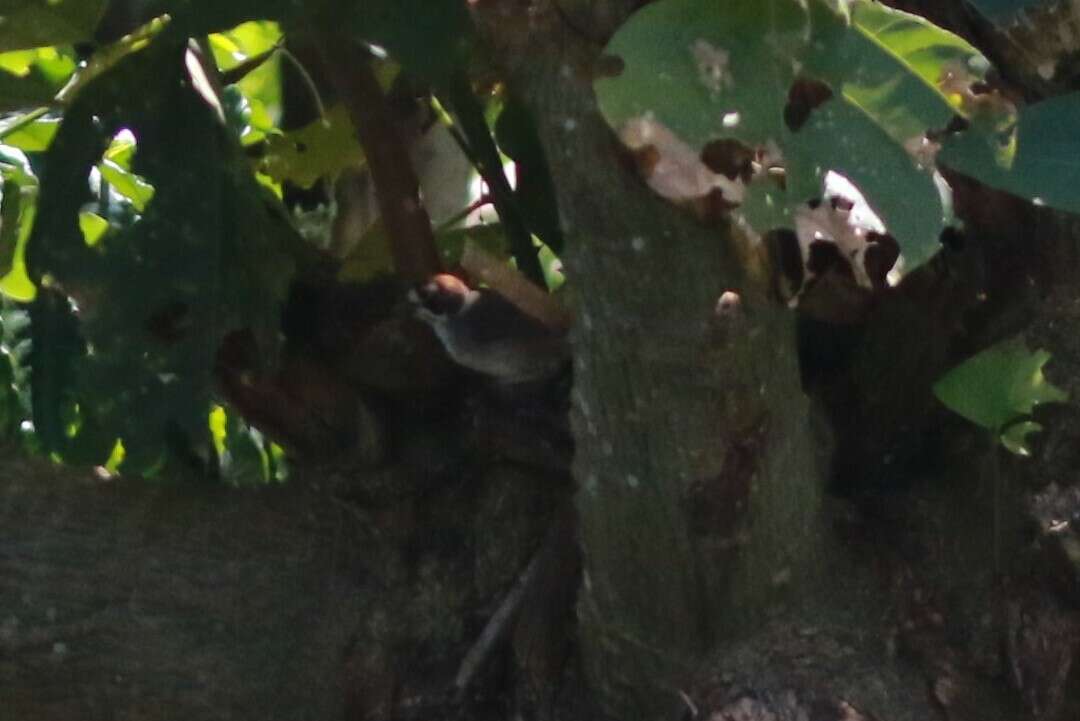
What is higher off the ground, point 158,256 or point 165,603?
point 158,256

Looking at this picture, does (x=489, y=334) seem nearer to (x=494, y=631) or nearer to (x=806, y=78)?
(x=494, y=631)

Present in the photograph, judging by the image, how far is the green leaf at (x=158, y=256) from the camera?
3.63 feet

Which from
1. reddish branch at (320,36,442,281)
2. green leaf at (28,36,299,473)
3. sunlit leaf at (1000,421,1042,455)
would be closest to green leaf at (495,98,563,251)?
reddish branch at (320,36,442,281)

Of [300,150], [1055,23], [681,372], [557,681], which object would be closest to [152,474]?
[300,150]

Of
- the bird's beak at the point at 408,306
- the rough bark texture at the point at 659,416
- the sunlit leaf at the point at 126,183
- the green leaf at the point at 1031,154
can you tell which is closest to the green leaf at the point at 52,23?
the sunlit leaf at the point at 126,183

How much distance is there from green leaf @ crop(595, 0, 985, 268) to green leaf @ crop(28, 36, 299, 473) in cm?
47

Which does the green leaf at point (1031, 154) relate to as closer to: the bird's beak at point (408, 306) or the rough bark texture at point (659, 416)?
the rough bark texture at point (659, 416)

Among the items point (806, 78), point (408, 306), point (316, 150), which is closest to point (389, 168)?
point (408, 306)

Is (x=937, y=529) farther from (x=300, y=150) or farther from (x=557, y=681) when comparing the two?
(x=300, y=150)

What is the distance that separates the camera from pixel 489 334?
113 cm

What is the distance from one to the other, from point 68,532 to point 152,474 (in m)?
0.23

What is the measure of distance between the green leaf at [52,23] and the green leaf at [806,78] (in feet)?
1.94

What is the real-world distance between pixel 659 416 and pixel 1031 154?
0.26 m

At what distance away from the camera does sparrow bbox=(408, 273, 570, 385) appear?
1121 mm
